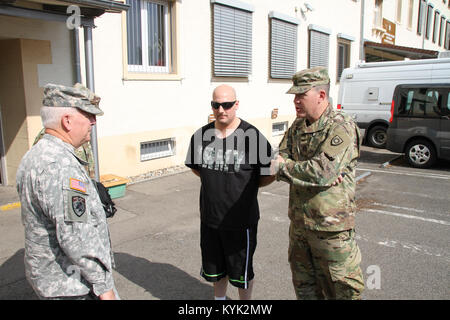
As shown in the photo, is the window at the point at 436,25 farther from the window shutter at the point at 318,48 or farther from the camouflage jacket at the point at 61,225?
the camouflage jacket at the point at 61,225

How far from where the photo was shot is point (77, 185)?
1734 mm

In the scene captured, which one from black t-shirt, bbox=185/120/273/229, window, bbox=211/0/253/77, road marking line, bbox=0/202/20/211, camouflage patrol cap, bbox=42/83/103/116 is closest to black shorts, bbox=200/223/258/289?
black t-shirt, bbox=185/120/273/229

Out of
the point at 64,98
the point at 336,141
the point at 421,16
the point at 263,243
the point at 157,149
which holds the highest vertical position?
the point at 421,16

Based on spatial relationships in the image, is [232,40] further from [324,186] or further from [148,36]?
[324,186]

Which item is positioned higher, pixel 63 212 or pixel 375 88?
pixel 375 88

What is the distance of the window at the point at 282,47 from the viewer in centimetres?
1123

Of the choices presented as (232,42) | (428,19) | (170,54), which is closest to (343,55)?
(232,42)

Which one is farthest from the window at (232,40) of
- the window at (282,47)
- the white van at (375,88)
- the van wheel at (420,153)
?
the van wheel at (420,153)

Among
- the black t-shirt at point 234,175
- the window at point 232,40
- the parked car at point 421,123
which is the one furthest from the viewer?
the window at point 232,40

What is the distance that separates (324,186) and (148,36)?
6.67 m

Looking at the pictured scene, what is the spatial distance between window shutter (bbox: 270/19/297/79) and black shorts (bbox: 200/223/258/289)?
30.1 feet

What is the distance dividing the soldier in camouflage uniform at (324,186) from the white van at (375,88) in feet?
31.9

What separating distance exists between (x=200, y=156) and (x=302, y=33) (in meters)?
11.2
